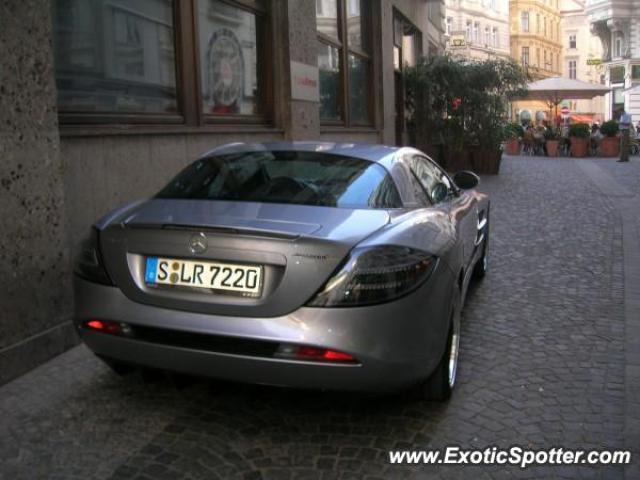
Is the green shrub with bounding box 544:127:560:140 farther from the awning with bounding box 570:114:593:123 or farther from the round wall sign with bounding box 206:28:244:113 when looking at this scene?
the round wall sign with bounding box 206:28:244:113

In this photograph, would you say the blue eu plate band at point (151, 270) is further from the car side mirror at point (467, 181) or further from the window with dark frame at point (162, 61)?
the car side mirror at point (467, 181)

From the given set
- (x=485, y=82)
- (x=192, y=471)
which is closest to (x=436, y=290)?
(x=192, y=471)

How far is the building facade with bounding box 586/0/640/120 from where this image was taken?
49.0 meters

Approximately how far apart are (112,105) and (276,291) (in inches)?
151

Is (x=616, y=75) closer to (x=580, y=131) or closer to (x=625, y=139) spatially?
(x=580, y=131)

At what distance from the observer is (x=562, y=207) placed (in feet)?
38.4

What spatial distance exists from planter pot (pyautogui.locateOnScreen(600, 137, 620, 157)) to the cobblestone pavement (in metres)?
23.1

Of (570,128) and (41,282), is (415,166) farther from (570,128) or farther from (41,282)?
(570,128)

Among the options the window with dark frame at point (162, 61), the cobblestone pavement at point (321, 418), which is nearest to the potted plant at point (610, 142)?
the window with dark frame at point (162, 61)

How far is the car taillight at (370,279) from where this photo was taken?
9.89 ft

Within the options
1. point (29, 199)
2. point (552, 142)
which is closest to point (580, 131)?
point (552, 142)

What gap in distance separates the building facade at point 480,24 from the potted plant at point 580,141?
126 ft

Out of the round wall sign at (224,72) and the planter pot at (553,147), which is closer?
the round wall sign at (224,72)

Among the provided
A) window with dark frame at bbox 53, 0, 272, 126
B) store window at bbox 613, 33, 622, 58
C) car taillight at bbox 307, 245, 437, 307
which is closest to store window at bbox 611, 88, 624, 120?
store window at bbox 613, 33, 622, 58
